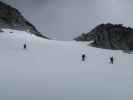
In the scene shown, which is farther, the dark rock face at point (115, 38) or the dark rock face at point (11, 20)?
the dark rock face at point (11, 20)

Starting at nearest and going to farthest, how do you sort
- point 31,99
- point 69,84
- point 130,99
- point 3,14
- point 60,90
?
point 31,99 < point 130,99 < point 60,90 < point 69,84 < point 3,14

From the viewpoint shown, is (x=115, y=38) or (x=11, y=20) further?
(x=11, y=20)

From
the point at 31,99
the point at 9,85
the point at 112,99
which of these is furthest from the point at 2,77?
the point at 112,99

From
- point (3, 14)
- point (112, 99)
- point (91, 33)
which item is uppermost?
point (3, 14)

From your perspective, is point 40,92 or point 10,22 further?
point 10,22

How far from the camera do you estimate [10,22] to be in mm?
95500

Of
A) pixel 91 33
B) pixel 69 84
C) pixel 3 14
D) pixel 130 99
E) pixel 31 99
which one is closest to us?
pixel 31 99

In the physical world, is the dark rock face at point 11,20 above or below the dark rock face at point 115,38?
above

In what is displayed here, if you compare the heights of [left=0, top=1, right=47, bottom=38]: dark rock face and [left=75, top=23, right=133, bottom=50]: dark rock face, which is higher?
[left=0, top=1, right=47, bottom=38]: dark rock face

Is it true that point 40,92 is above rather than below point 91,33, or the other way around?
below

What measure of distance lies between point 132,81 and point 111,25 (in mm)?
65464

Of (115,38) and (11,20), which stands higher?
(11,20)

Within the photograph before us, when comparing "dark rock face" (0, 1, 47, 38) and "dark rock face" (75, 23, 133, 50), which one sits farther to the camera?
"dark rock face" (0, 1, 47, 38)

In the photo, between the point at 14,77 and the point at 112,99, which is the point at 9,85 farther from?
the point at 112,99
